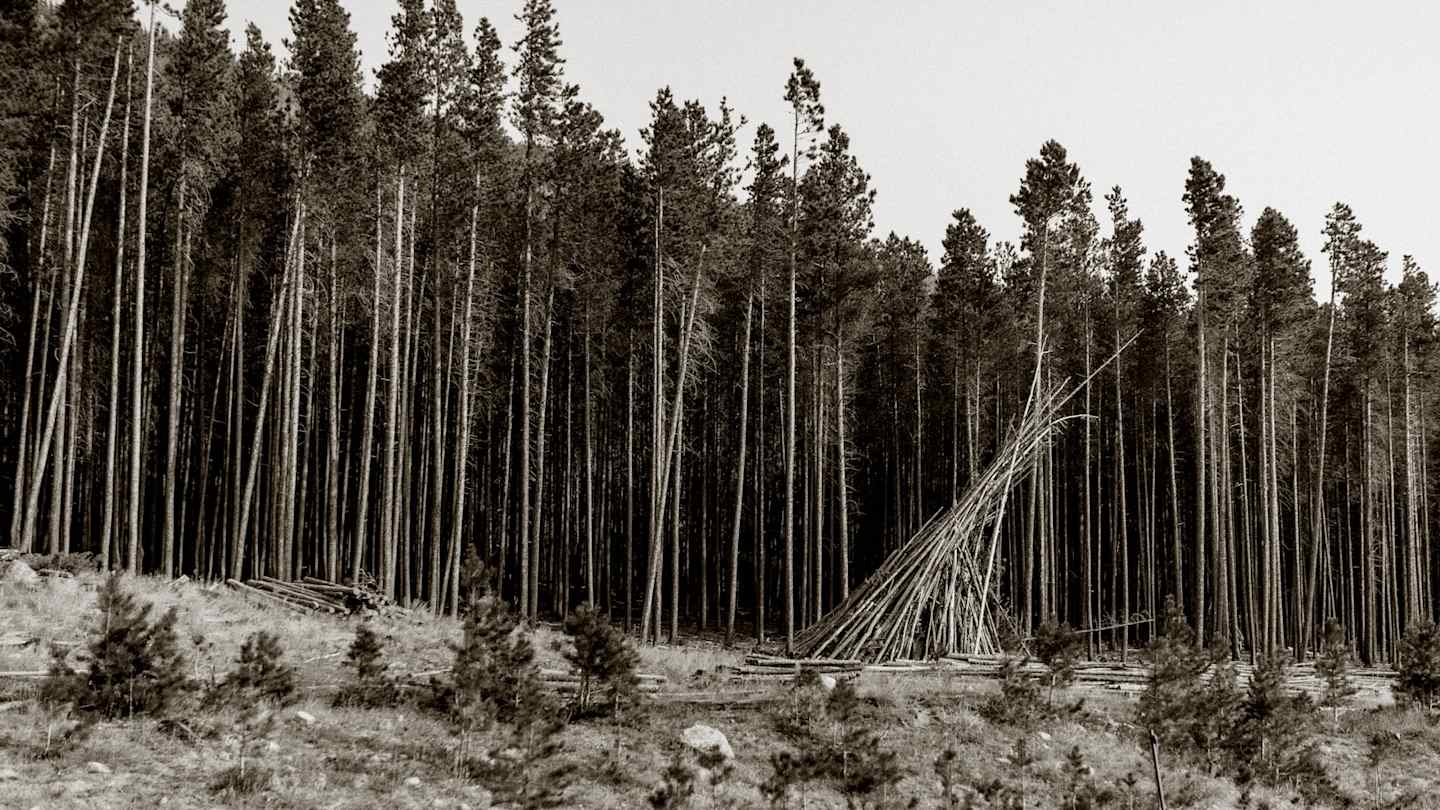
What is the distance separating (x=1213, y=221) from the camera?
25.7 metres

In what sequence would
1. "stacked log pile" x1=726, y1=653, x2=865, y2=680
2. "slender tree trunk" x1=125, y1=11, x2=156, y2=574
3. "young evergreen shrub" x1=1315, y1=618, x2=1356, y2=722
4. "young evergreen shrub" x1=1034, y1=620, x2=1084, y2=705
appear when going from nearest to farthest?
"young evergreen shrub" x1=1034, y1=620, x2=1084, y2=705 → "stacked log pile" x1=726, y1=653, x2=865, y2=680 → "young evergreen shrub" x1=1315, y1=618, x2=1356, y2=722 → "slender tree trunk" x1=125, y1=11, x2=156, y2=574

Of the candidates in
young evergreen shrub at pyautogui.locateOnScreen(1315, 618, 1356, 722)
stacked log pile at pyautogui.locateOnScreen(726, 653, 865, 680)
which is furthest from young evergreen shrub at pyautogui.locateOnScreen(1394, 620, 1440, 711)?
stacked log pile at pyautogui.locateOnScreen(726, 653, 865, 680)

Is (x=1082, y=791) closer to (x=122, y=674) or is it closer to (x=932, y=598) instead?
(x=932, y=598)

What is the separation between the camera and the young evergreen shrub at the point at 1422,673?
660 inches

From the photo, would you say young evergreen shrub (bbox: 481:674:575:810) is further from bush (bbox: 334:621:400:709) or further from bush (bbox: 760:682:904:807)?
bush (bbox: 760:682:904:807)

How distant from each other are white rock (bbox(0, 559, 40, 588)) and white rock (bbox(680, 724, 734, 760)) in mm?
9867

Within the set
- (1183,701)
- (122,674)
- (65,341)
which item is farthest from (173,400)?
(1183,701)

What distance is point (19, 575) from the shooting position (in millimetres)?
14188

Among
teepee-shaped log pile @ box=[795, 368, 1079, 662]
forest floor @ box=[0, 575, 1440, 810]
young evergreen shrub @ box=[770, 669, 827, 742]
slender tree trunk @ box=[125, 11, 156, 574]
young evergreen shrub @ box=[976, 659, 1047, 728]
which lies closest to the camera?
forest floor @ box=[0, 575, 1440, 810]

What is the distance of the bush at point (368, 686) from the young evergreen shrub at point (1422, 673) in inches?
649

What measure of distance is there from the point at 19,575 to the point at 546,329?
38.2 feet

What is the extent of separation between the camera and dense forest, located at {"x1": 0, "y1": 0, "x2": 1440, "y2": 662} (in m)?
20.4

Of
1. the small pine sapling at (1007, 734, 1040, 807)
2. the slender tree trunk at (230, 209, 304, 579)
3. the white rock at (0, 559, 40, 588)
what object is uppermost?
the slender tree trunk at (230, 209, 304, 579)

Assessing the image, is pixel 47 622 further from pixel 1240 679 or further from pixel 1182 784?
pixel 1240 679
